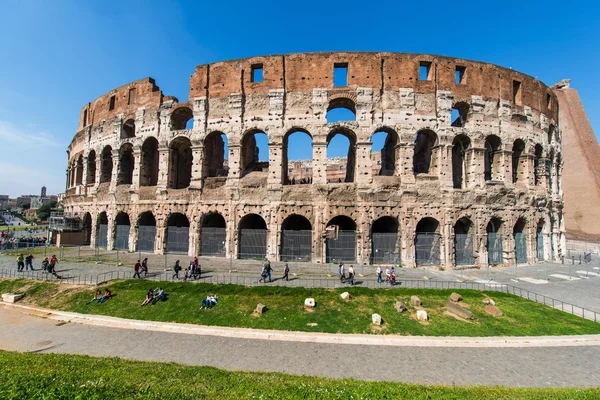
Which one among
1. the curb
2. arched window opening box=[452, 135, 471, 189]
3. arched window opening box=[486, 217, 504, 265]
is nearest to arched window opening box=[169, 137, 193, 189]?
the curb

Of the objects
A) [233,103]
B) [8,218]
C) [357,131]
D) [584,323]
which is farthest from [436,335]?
[8,218]

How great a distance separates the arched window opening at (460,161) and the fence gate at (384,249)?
24.5 feet

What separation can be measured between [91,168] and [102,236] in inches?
324

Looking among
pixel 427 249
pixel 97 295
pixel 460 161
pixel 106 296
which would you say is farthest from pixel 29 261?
pixel 460 161

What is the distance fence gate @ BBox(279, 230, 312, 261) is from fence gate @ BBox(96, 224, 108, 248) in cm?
1632

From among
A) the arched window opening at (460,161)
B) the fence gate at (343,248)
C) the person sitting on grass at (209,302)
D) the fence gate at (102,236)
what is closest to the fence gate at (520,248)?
the arched window opening at (460,161)

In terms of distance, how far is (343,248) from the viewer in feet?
61.1

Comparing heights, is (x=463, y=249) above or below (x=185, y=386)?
above

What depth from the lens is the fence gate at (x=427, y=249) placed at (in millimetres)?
18781

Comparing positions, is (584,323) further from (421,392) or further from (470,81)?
(470,81)

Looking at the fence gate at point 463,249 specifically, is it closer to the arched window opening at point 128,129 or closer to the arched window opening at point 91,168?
the arched window opening at point 128,129

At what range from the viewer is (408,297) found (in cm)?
1203

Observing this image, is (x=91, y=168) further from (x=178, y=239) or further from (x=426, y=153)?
(x=426, y=153)

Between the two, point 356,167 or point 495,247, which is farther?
point 495,247
